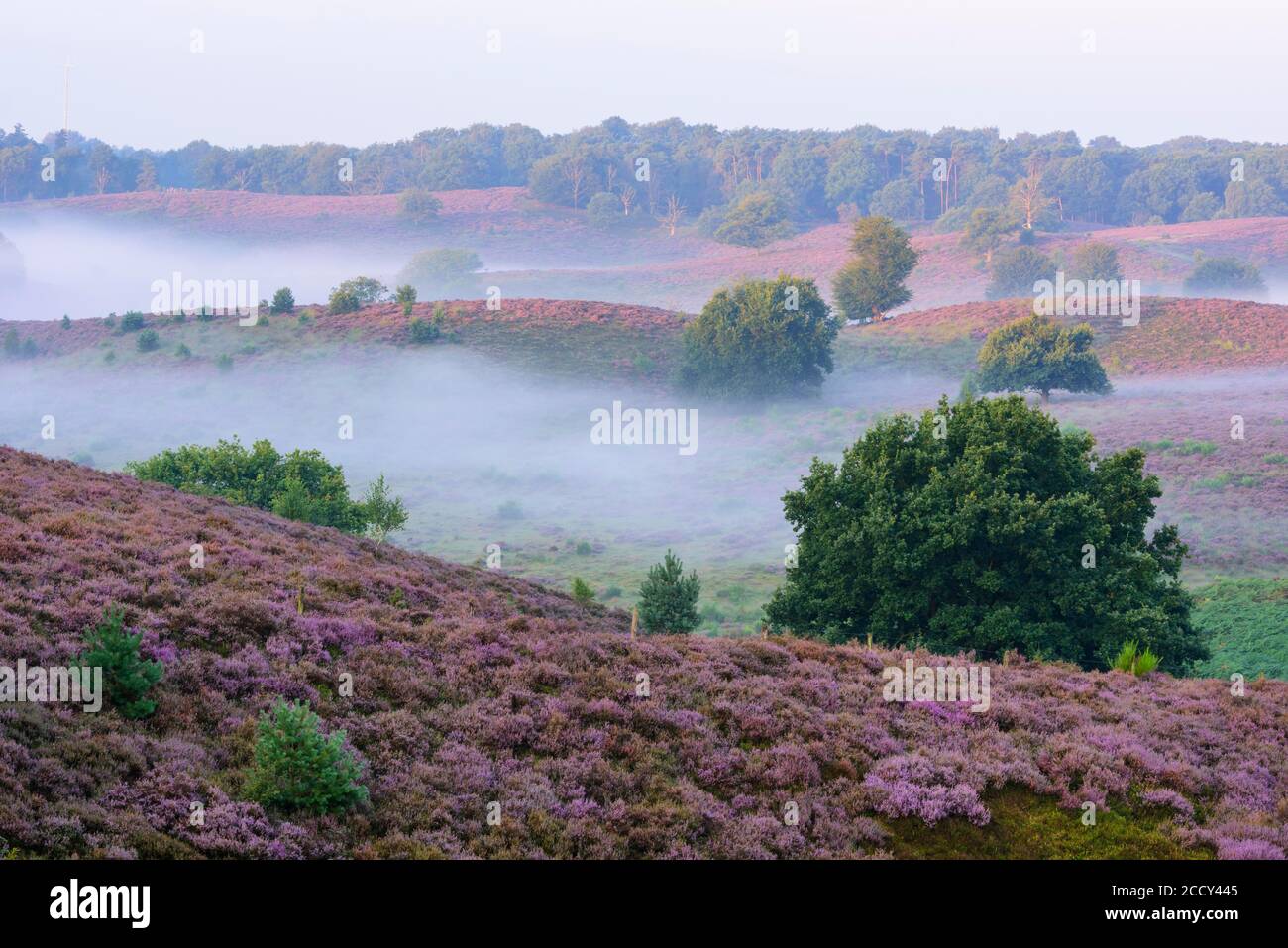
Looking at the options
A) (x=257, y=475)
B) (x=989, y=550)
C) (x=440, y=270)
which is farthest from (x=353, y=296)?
(x=989, y=550)

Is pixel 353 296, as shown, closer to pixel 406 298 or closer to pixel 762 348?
pixel 406 298

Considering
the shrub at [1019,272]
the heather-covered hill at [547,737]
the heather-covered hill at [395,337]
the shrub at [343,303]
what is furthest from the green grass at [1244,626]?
the shrub at [1019,272]

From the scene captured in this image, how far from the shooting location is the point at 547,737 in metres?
16.6

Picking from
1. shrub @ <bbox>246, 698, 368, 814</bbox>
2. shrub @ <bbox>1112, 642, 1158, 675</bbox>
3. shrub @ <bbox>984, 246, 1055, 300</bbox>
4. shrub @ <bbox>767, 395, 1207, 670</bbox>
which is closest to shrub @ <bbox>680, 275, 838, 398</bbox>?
shrub @ <bbox>984, 246, 1055, 300</bbox>

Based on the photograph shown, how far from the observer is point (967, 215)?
7795 inches

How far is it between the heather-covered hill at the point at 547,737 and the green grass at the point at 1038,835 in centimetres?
5

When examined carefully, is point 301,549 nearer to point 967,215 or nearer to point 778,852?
point 778,852

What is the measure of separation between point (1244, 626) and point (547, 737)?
36.5 metres

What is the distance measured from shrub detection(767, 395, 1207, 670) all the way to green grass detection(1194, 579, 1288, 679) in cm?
640

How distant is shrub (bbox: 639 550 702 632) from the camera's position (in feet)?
103

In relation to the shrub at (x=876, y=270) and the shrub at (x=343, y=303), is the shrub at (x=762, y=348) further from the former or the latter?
the shrub at (x=343, y=303)

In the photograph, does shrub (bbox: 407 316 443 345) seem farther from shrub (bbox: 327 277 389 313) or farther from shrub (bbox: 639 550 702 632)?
shrub (bbox: 639 550 702 632)
